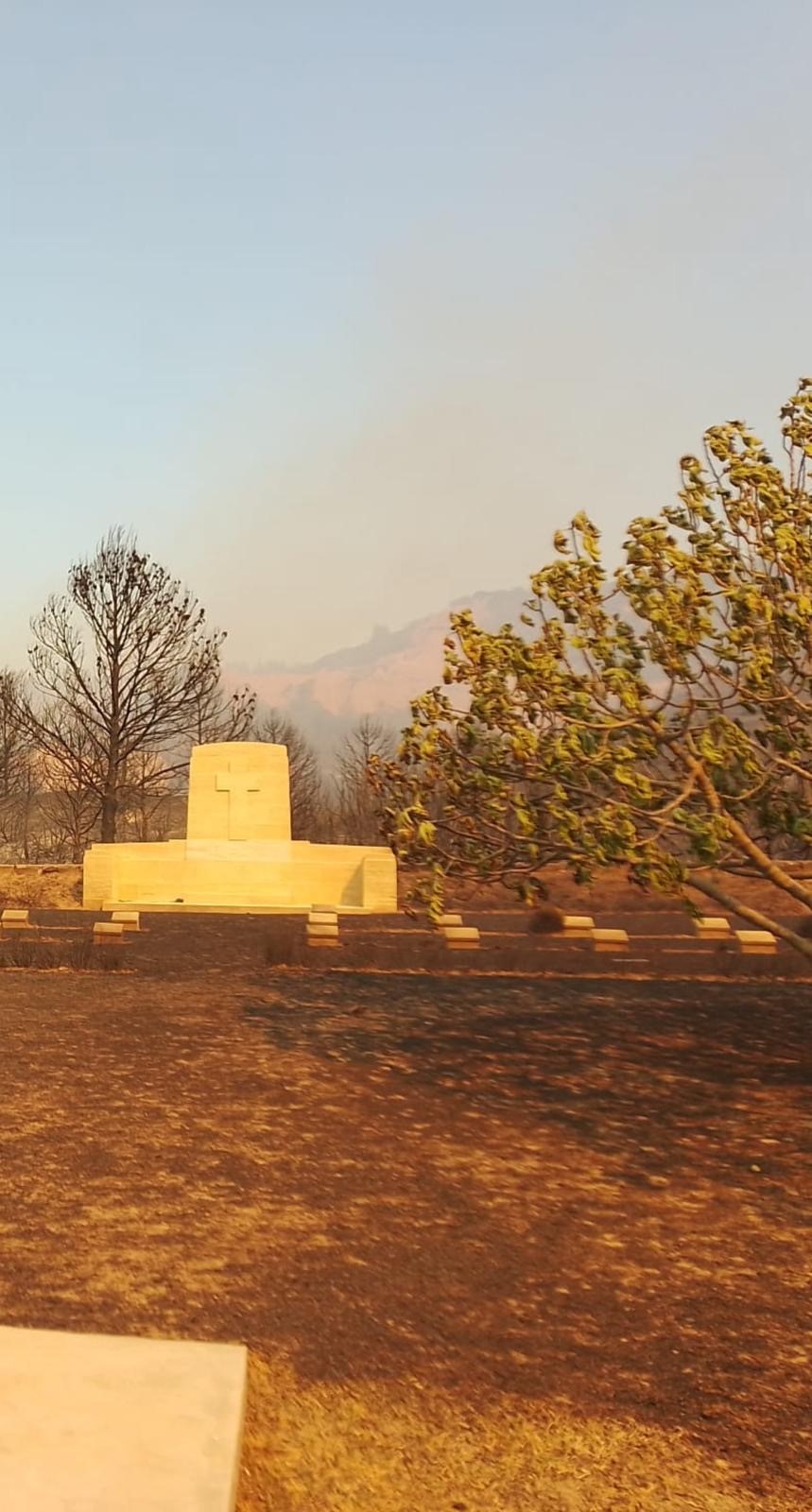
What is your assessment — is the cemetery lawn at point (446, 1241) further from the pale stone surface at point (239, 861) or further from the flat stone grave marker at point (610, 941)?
the pale stone surface at point (239, 861)

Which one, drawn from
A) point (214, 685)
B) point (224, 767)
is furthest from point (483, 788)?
point (214, 685)

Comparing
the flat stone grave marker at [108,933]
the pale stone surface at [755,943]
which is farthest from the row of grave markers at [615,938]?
the flat stone grave marker at [108,933]

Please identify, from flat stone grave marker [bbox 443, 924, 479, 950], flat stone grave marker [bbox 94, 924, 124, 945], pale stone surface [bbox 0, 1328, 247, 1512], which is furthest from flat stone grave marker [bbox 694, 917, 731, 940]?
pale stone surface [bbox 0, 1328, 247, 1512]

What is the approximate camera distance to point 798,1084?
30.0 ft

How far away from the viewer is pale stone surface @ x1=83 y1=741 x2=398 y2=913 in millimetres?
23312

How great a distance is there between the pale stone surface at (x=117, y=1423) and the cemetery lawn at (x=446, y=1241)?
0.30 meters

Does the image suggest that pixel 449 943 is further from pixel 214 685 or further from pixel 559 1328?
pixel 214 685

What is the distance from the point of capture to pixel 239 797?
24578mm

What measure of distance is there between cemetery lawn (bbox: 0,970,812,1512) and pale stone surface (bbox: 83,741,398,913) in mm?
12551

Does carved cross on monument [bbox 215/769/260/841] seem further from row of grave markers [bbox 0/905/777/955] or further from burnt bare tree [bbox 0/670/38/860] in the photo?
burnt bare tree [bbox 0/670/38/860]

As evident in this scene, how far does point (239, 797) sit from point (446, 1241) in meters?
19.2

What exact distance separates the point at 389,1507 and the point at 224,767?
70.7ft

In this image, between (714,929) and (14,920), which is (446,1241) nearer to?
(714,929)

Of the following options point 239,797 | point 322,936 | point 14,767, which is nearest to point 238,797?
point 239,797
